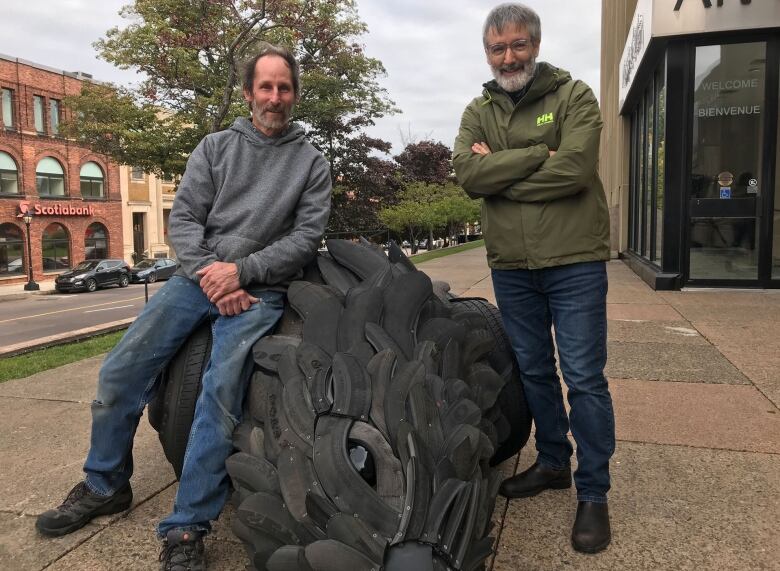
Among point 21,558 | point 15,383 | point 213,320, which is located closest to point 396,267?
point 213,320

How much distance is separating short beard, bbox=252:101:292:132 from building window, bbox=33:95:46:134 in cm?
3611

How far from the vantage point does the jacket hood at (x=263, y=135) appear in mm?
2678

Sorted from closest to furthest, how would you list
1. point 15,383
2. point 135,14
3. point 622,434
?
1. point 622,434
2. point 15,383
3. point 135,14

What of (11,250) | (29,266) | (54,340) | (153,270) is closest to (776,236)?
(54,340)

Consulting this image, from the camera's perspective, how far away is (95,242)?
121ft

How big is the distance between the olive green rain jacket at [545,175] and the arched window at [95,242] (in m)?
38.0

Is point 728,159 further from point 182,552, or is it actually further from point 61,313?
point 61,313

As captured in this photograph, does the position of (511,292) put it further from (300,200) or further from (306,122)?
(306,122)

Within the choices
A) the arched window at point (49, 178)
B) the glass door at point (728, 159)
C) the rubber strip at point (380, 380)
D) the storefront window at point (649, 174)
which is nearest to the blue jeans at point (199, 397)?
the rubber strip at point (380, 380)

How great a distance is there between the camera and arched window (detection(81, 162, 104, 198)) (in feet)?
118

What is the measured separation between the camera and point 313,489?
67.4 inches

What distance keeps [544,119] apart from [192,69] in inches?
640

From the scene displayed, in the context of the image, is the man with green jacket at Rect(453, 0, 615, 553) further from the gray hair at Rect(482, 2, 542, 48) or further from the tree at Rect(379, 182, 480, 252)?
Answer: the tree at Rect(379, 182, 480, 252)

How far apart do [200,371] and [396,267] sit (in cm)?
91
